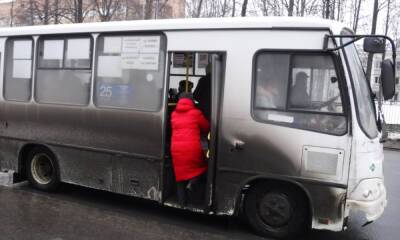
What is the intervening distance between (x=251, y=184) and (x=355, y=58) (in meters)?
1.93

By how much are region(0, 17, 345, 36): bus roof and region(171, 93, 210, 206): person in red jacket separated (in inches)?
36.1

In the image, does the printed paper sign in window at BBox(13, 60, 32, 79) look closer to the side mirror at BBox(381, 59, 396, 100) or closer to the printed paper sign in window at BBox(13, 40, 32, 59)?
the printed paper sign in window at BBox(13, 40, 32, 59)

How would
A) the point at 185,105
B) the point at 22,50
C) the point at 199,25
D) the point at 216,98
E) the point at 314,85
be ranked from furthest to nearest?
1. the point at 22,50
2. the point at 185,105
3. the point at 199,25
4. the point at 216,98
5. the point at 314,85

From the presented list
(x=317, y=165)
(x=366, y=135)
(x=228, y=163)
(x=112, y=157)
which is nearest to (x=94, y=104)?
(x=112, y=157)

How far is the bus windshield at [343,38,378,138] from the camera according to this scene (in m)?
5.46

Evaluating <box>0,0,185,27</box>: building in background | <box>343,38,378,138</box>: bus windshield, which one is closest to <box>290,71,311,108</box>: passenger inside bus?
<box>343,38,378,138</box>: bus windshield

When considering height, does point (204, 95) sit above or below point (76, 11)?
below

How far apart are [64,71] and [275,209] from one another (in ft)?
12.4

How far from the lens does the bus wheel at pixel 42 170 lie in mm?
7785

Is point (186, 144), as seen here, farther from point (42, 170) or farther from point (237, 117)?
point (42, 170)

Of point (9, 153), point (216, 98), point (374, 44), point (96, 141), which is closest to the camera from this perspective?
point (374, 44)

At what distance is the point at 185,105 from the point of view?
6.32 m

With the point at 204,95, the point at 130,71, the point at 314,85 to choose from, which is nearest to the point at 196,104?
the point at 204,95

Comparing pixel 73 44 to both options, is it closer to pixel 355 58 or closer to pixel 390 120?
pixel 355 58
